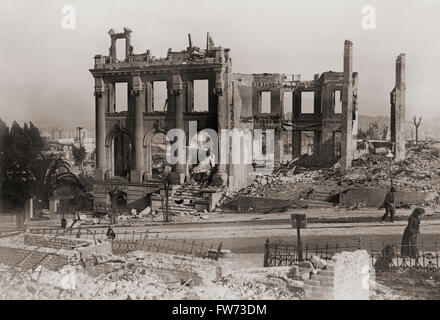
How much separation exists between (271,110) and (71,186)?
688 inches

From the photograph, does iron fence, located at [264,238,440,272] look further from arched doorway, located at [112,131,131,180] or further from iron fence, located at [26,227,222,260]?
arched doorway, located at [112,131,131,180]

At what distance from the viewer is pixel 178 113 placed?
31859 millimetres

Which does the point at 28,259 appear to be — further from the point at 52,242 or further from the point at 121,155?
the point at 121,155

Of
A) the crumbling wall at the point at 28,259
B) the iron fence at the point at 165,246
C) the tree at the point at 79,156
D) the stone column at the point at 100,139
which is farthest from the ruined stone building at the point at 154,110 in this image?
the tree at the point at 79,156

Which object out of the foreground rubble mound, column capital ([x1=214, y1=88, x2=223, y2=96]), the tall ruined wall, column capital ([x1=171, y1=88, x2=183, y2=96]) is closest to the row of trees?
column capital ([x1=171, y1=88, x2=183, y2=96])

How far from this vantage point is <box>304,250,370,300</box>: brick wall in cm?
1102

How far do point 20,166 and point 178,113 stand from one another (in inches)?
431

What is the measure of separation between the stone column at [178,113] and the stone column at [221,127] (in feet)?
8.22

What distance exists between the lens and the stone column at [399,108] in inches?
1299

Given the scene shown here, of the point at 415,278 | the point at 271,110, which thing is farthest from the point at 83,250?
the point at 271,110

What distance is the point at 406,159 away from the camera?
33.5 metres

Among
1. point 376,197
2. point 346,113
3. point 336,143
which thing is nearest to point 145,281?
point 376,197

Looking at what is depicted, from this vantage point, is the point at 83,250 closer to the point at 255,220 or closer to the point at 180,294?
the point at 180,294
